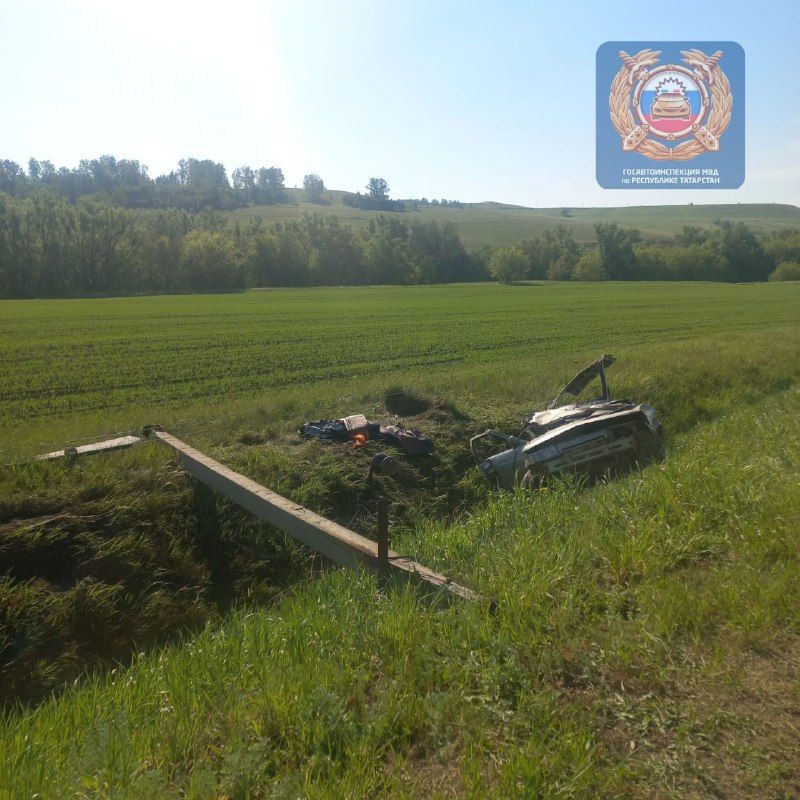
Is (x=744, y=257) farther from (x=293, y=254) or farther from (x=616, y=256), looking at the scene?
(x=293, y=254)

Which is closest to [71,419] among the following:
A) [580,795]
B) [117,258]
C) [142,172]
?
[580,795]

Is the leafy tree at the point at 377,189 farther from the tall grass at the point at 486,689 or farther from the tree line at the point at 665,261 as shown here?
the tall grass at the point at 486,689

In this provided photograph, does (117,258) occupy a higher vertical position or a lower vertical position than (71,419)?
higher

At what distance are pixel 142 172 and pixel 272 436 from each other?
162m

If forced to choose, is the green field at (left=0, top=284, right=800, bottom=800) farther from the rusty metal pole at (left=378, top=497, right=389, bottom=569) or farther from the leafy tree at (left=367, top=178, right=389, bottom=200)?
the leafy tree at (left=367, top=178, right=389, bottom=200)

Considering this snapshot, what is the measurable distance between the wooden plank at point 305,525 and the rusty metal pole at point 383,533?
0.04 m

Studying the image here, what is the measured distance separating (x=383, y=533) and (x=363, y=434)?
4767mm

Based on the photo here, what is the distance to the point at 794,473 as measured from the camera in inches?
225

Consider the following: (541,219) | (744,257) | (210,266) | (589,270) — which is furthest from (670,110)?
(541,219)

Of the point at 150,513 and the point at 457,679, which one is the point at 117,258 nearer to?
the point at 150,513

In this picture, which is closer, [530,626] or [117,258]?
[530,626]

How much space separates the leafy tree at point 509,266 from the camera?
8150cm

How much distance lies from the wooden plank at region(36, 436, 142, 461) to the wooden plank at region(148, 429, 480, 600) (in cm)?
37

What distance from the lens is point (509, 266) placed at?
81250 mm
